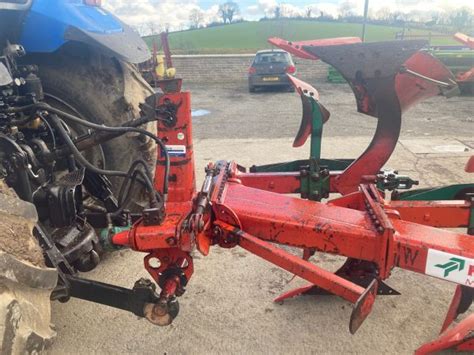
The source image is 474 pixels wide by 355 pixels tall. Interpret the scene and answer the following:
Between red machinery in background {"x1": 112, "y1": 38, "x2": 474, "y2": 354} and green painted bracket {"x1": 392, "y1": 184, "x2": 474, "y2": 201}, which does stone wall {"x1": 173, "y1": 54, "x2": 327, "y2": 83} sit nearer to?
red machinery in background {"x1": 112, "y1": 38, "x2": 474, "y2": 354}

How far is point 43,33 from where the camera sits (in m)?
2.19

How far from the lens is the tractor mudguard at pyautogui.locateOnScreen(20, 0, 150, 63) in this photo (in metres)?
2.17

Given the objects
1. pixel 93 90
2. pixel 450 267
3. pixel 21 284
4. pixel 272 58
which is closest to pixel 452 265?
pixel 450 267

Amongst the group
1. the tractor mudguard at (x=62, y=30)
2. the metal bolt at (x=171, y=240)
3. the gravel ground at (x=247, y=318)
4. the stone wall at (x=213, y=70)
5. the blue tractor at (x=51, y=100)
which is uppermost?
Result: the tractor mudguard at (x=62, y=30)

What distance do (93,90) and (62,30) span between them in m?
0.37

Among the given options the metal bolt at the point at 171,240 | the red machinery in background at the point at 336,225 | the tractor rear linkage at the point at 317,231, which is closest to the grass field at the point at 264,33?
the red machinery in background at the point at 336,225

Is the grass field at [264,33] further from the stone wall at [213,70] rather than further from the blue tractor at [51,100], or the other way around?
the blue tractor at [51,100]

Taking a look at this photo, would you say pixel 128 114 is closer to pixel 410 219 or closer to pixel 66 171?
pixel 66 171

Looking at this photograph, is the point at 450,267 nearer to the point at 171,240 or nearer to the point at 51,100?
the point at 171,240

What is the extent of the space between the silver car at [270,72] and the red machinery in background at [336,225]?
11.1 metres

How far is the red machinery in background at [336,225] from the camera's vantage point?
1.73 metres

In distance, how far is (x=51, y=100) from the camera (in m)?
2.44

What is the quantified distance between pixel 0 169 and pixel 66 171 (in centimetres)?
62

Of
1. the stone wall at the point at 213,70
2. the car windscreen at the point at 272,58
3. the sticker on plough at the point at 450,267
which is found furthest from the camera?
the stone wall at the point at 213,70
